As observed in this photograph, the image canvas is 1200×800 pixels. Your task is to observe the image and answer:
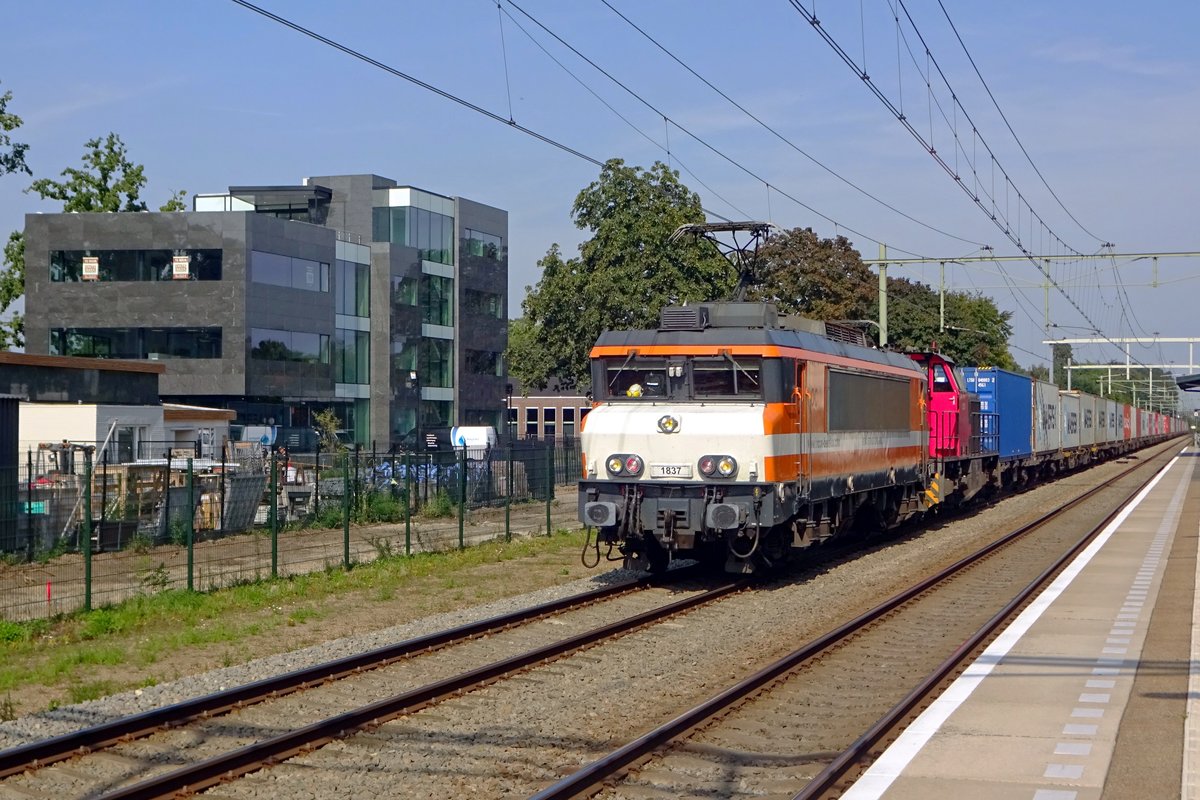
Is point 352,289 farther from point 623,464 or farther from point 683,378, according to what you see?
point 623,464

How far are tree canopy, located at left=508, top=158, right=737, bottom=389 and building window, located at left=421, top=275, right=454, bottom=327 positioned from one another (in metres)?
17.9

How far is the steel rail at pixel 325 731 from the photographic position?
26.1 ft

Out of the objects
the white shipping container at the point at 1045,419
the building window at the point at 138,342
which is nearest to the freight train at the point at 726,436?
the white shipping container at the point at 1045,419

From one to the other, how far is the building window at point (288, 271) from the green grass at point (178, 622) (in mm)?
36408

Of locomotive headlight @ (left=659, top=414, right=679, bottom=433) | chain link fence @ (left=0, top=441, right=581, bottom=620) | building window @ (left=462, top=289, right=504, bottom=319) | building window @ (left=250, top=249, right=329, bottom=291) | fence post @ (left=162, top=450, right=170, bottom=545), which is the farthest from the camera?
building window @ (left=462, top=289, right=504, bottom=319)

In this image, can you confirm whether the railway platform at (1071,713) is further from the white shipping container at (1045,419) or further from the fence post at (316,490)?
the white shipping container at (1045,419)

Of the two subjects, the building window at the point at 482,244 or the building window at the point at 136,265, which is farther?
the building window at the point at 482,244

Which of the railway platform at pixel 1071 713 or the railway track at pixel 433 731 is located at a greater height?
the railway platform at pixel 1071 713

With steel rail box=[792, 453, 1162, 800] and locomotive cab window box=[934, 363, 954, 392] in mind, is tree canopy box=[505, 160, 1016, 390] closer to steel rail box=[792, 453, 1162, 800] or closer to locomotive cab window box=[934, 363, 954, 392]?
locomotive cab window box=[934, 363, 954, 392]

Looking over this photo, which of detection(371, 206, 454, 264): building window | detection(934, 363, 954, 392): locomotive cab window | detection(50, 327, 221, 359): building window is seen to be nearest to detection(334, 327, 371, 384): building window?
detection(371, 206, 454, 264): building window

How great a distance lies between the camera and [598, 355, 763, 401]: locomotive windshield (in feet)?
56.1

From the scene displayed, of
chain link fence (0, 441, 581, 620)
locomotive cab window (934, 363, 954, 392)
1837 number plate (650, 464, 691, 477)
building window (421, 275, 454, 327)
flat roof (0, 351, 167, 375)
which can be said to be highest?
building window (421, 275, 454, 327)

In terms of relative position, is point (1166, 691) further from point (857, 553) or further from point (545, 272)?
point (545, 272)

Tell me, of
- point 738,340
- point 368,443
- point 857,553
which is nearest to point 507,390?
point 368,443
